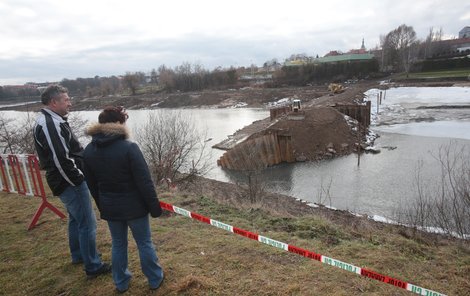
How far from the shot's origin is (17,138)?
17016 mm

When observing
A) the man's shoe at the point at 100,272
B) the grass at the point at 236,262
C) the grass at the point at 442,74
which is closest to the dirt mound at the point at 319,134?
the grass at the point at 236,262

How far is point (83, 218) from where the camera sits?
3.94 metres

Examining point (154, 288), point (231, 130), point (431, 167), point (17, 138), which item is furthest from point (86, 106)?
point (154, 288)

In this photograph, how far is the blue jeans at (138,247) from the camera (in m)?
3.48

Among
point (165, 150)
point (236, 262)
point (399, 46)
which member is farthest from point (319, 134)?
point (399, 46)

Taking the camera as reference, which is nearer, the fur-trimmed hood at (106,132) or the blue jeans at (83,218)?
the fur-trimmed hood at (106,132)

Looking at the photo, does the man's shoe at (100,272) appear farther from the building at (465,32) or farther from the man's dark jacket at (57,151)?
the building at (465,32)

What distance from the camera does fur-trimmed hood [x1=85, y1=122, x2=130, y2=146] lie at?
3.13 m

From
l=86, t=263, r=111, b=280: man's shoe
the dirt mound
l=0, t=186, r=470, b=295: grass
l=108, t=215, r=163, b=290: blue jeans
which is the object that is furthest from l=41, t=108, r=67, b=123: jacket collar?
the dirt mound

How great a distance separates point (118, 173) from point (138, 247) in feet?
3.24

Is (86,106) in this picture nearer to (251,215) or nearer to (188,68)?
(188,68)

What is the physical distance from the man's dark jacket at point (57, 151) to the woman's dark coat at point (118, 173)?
0.45m

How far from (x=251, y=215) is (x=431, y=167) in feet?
46.8

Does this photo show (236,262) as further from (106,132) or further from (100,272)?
(106,132)
